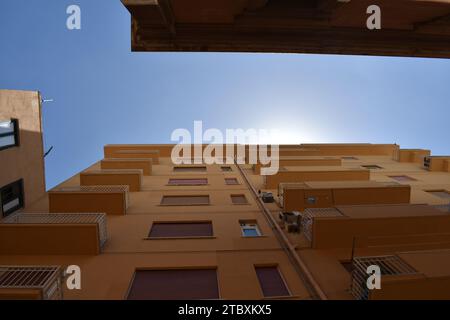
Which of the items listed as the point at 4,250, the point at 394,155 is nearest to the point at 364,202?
the point at 4,250

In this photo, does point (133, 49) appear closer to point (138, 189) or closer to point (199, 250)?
point (199, 250)

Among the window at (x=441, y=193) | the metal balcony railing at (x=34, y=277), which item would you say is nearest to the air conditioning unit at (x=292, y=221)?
the metal balcony railing at (x=34, y=277)

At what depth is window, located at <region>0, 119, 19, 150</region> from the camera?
1092 cm

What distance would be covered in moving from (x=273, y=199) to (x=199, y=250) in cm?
475

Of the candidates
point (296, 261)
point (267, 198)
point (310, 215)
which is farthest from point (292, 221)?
point (267, 198)

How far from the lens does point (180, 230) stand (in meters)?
10.1

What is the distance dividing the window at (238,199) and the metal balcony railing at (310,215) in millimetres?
3649

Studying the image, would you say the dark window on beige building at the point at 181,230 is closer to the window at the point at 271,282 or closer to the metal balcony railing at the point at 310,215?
the window at the point at 271,282

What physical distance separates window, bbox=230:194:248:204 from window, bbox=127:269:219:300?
5254 mm

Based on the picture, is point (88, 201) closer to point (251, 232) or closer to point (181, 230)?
point (181, 230)

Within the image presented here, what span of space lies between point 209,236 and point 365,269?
4569mm

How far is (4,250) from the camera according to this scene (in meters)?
Answer: 8.05

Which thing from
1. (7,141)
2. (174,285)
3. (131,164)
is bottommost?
(174,285)

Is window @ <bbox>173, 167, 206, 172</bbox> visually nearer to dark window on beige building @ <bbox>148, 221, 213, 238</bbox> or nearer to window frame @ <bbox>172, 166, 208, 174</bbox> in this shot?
window frame @ <bbox>172, 166, 208, 174</bbox>
